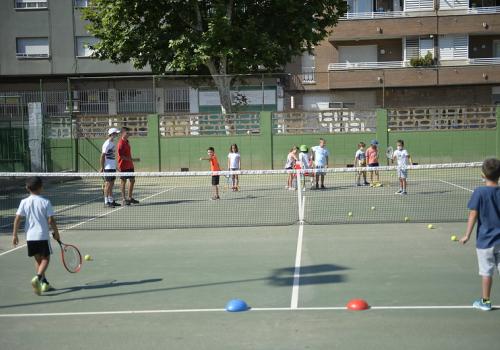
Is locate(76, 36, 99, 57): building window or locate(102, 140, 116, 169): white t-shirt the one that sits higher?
locate(76, 36, 99, 57): building window

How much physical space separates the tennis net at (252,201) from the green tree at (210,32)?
18.2ft

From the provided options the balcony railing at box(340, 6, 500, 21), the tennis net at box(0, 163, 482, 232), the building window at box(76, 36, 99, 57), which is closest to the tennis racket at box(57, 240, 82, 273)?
the tennis net at box(0, 163, 482, 232)

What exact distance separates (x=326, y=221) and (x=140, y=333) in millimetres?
7366

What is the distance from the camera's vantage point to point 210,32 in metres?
24.9

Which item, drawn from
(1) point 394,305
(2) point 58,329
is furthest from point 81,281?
(1) point 394,305

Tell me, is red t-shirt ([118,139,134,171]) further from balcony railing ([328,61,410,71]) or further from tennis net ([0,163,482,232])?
balcony railing ([328,61,410,71])

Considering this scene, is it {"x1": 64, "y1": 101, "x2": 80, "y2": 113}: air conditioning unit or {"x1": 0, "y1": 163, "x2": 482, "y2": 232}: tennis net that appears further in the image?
{"x1": 64, "y1": 101, "x2": 80, "y2": 113}: air conditioning unit

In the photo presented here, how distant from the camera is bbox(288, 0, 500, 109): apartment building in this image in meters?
34.2

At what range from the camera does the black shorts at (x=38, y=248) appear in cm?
731

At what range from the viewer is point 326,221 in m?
12.7

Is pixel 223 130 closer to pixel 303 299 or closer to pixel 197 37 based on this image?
pixel 197 37

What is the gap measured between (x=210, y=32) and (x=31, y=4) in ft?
53.0

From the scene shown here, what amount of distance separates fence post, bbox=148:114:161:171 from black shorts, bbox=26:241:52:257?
19.5m

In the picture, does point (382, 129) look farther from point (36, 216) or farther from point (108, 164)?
point (36, 216)
